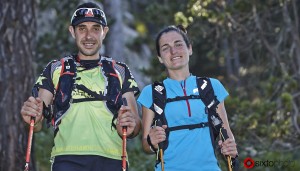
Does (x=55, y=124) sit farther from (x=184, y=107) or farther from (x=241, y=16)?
(x=241, y=16)

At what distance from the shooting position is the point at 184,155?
6.00 meters

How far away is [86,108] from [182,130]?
0.97m

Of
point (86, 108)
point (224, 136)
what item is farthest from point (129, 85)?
point (224, 136)

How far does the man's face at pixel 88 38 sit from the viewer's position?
20.9ft

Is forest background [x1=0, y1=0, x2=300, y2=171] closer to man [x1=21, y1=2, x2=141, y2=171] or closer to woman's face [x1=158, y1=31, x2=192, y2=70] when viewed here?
man [x1=21, y1=2, x2=141, y2=171]

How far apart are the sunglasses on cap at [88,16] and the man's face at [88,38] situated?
0.04 metres

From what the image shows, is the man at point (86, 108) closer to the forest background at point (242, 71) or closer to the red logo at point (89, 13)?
the red logo at point (89, 13)

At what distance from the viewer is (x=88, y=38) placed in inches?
252

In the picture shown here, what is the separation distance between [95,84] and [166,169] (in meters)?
1.10

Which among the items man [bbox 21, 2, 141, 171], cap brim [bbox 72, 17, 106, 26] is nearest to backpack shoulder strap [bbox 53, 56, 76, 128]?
man [bbox 21, 2, 141, 171]

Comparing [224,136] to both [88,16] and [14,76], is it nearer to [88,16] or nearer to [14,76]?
[88,16]

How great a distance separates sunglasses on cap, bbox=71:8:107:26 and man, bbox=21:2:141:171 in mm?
23

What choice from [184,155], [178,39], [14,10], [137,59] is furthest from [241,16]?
[137,59]

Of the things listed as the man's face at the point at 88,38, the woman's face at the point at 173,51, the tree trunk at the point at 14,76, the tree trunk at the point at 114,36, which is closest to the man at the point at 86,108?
the man's face at the point at 88,38
